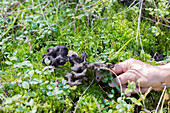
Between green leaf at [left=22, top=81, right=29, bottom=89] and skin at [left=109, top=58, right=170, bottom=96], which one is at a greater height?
green leaf at [left=22, top=81, right=29, bottom=89]

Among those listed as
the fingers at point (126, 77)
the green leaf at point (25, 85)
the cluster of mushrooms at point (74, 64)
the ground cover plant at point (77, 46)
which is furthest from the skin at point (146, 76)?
the green leaf at point (25, 85)

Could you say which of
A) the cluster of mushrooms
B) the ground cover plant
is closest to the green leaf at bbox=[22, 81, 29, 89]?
the ground cover plant

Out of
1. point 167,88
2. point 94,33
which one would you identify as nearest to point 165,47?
point 167,88

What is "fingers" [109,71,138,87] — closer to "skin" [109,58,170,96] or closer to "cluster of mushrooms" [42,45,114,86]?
"skin" [109,58,170,96]

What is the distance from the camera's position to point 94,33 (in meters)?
3.59

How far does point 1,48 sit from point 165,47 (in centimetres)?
290

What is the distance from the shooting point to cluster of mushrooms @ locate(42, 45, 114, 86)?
272 centimetres

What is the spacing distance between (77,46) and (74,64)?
0.64 m

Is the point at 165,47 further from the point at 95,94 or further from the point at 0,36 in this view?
the point at 0,36

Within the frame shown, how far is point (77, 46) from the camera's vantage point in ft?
11.1

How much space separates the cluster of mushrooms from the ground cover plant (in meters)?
0.10

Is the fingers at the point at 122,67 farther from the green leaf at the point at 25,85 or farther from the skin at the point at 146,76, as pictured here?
the green leaf at the point at 25,85

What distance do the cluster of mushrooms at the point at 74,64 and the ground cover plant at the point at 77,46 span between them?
99 millimetres

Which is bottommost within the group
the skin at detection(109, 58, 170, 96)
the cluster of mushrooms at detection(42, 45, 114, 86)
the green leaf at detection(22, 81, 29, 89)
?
the skin at detection(109, 58, 170, 96)
